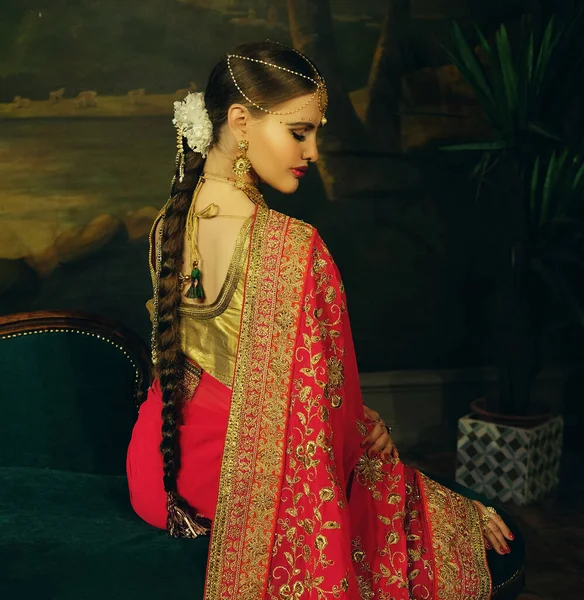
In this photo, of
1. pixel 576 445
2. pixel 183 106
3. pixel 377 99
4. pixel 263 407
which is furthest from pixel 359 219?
pixel 263 407

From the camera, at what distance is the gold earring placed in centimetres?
162

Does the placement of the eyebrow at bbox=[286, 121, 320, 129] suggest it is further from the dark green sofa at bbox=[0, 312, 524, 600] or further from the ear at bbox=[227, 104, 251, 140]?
the dark green sofa at bbox=[0, 312, 524, 600]

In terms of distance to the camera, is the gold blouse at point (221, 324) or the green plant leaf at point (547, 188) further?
the green plant leaf at point (547, 188)

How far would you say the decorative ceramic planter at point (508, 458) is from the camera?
10.1 ft

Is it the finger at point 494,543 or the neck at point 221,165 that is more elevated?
the neck at point 221,165

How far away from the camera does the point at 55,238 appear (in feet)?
10.3

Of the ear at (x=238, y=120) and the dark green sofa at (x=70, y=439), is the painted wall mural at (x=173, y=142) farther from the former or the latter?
the ear at (x=238, y=120)

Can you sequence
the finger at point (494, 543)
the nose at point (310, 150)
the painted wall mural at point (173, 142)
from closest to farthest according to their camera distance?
the nose at point (310, 150) → the finger at point (494, 543) → the painted wall mural at point (173, 142)

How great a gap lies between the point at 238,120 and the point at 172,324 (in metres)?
0.44

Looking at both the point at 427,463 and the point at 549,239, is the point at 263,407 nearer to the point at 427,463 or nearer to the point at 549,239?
the point at 549,239

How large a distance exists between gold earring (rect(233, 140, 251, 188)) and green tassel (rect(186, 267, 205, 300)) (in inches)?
7.6

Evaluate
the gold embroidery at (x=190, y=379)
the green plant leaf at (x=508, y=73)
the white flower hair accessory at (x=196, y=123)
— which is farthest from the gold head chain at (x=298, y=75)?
the green plant leaf at (x=508, y=73)

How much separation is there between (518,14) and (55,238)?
7.13 feet

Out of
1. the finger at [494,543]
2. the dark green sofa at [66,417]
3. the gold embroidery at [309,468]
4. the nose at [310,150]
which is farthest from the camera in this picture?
the dark green sofa at [66,417]
